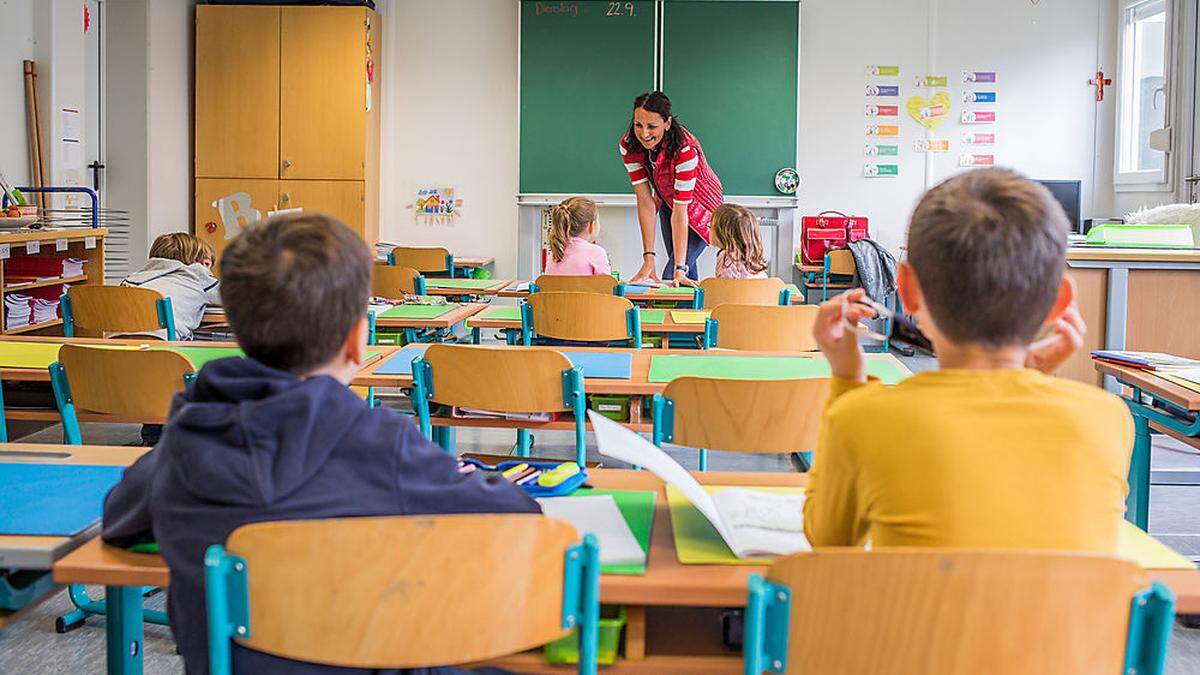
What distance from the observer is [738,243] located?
5371mm

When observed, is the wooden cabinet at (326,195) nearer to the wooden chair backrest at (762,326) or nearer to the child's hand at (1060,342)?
the wooden chair backrest at (762,326)

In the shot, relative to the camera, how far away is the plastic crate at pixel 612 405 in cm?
316

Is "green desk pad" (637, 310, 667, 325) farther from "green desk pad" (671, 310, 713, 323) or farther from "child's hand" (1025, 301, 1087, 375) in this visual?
"child's hand" (1025, 301, 1087, 375)

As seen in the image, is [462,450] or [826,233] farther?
[826,233]

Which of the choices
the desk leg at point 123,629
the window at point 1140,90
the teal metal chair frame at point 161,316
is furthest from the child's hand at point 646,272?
the desk leg at point 123,629

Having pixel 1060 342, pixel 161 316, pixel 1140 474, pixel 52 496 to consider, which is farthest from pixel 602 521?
pixel 161 316

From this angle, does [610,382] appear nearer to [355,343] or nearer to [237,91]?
[355,343]

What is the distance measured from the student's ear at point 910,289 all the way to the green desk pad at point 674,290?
3.71 metres

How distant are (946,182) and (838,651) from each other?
56 cm

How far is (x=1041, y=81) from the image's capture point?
8.59 meters

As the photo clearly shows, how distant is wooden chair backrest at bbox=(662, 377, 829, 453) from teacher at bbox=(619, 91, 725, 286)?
11.3ft

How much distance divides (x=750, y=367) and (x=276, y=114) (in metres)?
6.21

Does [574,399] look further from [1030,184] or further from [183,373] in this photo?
[1030,184]

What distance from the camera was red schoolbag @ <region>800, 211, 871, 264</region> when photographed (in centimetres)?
831
